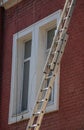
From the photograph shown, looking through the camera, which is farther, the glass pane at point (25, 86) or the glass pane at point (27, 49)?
the glass pane at point (27, 49)

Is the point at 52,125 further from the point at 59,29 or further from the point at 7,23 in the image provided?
the point at 7,23

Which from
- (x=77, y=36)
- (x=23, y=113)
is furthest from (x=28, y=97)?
(x=77, y=36)

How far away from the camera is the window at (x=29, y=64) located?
1267cm

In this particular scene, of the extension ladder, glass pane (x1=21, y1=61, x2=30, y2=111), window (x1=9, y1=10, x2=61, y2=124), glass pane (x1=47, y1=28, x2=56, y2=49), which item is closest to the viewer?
the extension ladder

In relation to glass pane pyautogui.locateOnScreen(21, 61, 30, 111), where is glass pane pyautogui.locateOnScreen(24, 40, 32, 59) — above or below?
above

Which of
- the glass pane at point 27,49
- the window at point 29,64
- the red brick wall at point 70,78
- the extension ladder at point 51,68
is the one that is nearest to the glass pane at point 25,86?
the window at point 29,64

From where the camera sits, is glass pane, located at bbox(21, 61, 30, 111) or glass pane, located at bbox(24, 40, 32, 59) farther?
glass pane, located at bbox(24, 40, 32, 59)

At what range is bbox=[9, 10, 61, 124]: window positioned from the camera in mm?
12672

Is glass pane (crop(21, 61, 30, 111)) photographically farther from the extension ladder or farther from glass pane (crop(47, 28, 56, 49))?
the extension ladder

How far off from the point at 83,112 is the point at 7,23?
175 inches

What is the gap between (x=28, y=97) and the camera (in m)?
13.0

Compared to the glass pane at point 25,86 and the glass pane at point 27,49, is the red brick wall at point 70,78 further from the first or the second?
the glass pane at point 27,49

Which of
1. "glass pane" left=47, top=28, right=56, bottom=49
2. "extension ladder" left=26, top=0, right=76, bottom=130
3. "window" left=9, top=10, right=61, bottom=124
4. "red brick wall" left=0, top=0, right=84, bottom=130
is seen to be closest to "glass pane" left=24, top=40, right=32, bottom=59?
"window" left=9, top=10, right=61, bottom=124

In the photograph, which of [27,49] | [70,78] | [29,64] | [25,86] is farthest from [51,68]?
[27,49]
